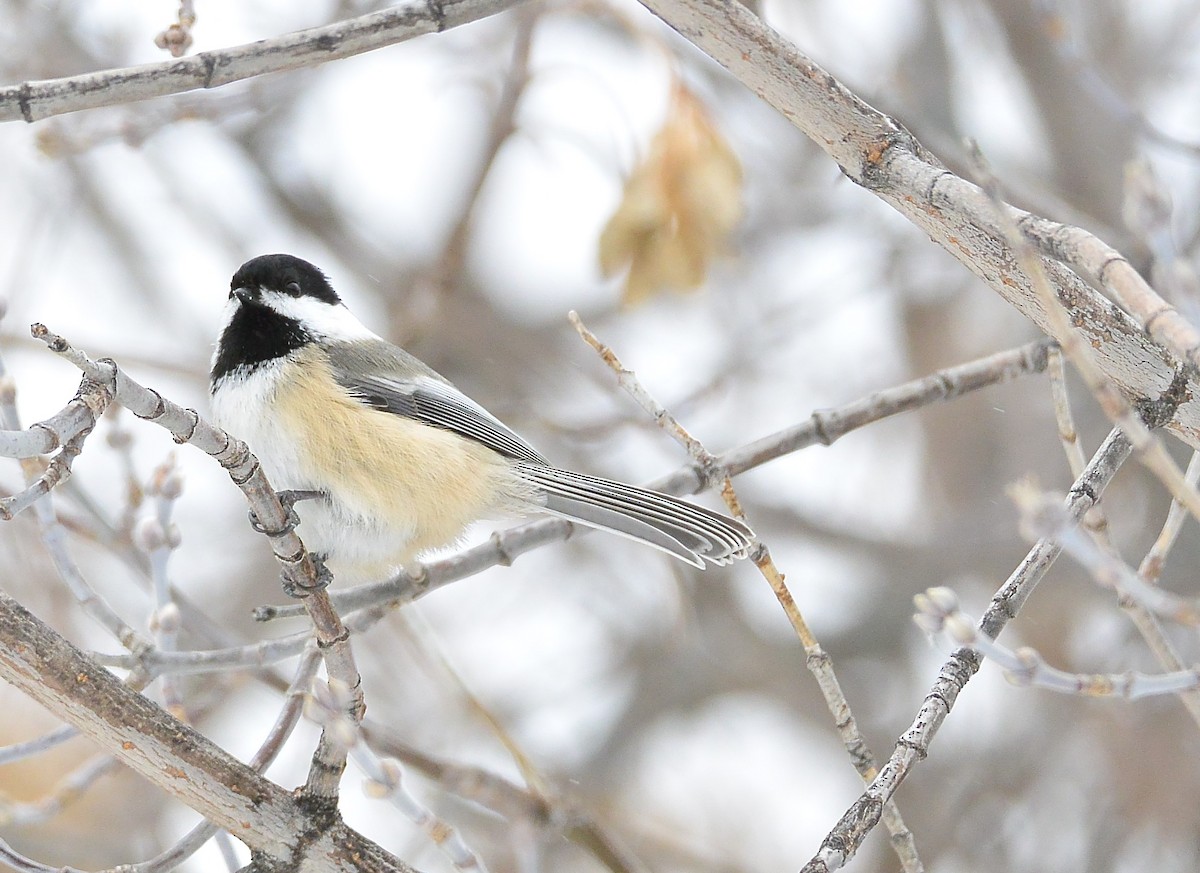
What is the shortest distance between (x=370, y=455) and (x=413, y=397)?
1.17 ft

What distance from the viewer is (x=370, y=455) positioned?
3145 millimetres

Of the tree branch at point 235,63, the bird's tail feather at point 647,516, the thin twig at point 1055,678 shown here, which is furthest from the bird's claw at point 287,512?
the thin twig at point 1055,678

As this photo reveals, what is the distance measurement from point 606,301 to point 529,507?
2752 millimetres

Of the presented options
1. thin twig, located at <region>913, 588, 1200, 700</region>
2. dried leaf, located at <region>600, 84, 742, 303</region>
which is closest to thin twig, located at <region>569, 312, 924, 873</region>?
thin twig, located at <region>913, 588, 1200, 700</region>

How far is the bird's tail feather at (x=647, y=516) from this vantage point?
2881 mm

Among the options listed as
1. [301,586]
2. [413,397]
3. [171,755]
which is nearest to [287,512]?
[301,586]

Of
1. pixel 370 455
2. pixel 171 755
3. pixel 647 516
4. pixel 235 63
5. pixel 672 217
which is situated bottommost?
pixel 171 755

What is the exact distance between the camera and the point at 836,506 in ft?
18.8

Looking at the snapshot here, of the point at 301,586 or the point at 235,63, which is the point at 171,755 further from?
the point at 235,63

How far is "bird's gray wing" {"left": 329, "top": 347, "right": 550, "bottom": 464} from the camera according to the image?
11.0 ft

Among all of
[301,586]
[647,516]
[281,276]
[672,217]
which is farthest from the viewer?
[672,217]

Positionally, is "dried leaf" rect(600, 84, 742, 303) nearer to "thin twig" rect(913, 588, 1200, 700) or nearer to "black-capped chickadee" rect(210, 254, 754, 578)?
"black-capped chickadee" rect(210, 254, 754, 578)

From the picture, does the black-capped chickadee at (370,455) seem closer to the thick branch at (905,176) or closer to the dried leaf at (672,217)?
the dried leaf at (672,217)

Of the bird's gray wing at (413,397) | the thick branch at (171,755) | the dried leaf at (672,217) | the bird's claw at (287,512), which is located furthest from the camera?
the dried leaf at (672,217)
